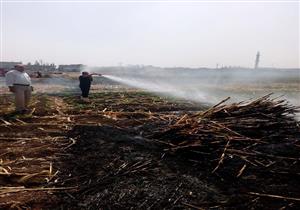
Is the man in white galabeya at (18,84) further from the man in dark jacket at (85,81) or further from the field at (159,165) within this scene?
the man in dark jacket at (85,81)

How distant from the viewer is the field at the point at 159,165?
5086 mm

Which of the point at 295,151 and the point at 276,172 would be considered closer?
the point at 276,172

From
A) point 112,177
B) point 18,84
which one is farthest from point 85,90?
point 112,177

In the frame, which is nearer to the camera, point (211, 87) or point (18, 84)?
point (18, 84)

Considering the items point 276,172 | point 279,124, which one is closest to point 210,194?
point 276,172

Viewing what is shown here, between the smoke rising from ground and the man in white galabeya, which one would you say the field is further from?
the smoke rising from ground

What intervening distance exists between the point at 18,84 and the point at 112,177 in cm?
793

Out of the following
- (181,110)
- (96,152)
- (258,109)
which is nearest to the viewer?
(96,152)

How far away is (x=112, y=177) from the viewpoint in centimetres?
574

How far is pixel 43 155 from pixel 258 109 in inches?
199

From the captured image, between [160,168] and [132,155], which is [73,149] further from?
[160,168]

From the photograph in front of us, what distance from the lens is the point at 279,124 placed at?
26.2 ft

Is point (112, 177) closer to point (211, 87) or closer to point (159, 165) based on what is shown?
point (159, 165)

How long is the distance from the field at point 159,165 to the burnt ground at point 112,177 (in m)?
0.01
